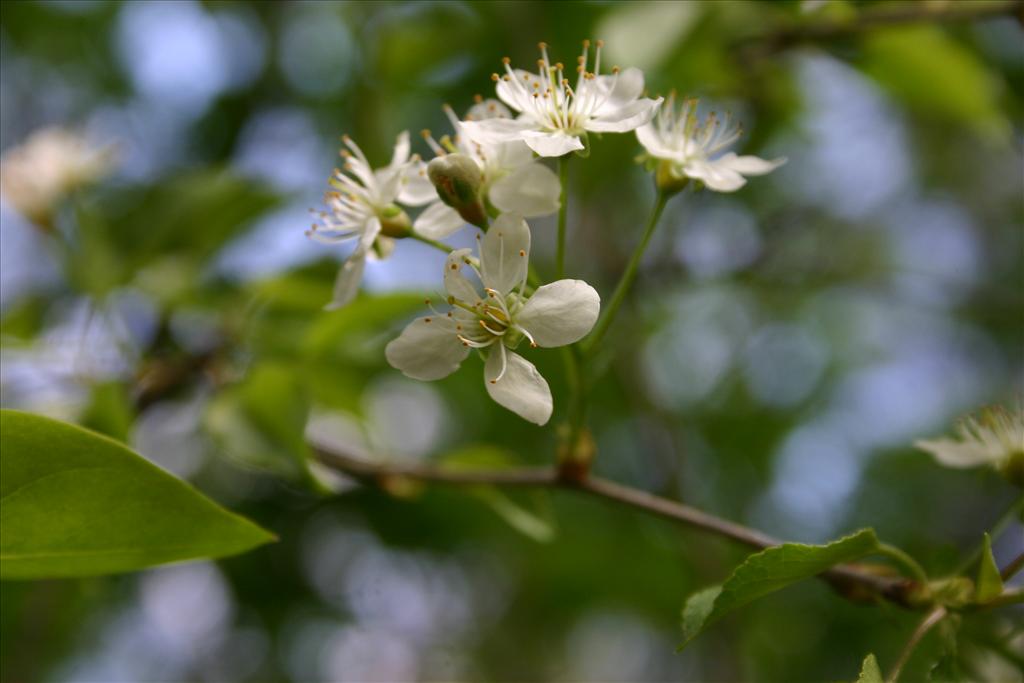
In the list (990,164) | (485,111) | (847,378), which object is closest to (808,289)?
(847,378)

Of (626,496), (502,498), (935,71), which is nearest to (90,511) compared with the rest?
(626,496)

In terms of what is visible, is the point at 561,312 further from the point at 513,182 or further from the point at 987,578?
the point at 987,578

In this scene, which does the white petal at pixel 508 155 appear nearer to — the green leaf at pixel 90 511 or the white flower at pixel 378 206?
the white flower at pixel 378 206

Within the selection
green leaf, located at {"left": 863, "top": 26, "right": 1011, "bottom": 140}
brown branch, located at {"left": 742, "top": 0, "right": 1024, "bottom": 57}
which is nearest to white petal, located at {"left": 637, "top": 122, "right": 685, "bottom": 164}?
brown branch, located at {"left": 742, "top": 0, "right": 1024, "bottom": 57}

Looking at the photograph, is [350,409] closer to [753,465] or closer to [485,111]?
[485,111]

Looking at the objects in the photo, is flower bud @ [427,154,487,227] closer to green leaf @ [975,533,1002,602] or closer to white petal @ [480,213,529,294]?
white petal @ [480,213,529,294]

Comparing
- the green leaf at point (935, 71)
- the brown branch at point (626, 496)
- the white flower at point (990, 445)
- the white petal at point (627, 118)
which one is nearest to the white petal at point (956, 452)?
the white flower at point (990, 445)
